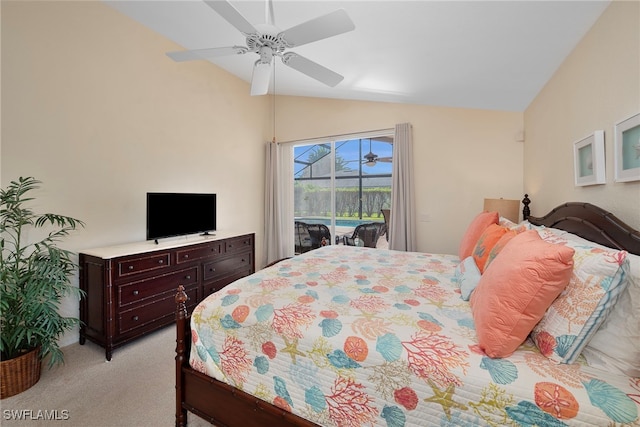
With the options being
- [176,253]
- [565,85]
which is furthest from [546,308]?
[176,253]

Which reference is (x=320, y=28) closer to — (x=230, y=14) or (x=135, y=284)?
(x=230, y=14)

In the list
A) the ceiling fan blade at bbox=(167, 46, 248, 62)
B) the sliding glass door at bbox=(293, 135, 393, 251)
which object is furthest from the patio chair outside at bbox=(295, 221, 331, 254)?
the ceiling fan blade at bbox=(167, 46, 248, 62)

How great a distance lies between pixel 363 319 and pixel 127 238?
2714 mm

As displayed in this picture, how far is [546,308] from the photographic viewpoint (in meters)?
1.03

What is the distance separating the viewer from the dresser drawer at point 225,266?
10.3 ft

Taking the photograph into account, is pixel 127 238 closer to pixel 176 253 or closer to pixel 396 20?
pixel 176 253

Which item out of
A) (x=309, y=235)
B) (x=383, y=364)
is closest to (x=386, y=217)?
(x=309, y=235)

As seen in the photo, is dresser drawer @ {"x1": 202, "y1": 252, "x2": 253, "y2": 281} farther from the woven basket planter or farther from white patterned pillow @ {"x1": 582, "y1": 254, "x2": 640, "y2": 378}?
white patterned pillow @ {"x1": 582, "y1": 254, "x2": 640, "y2": 378}

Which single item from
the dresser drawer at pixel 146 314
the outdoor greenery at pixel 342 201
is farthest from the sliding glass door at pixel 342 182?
the dresser drawer at pixel 146 314

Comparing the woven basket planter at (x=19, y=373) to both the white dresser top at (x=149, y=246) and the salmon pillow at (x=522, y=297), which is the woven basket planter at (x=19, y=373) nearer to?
the white dresser top at (x=149, y=246)

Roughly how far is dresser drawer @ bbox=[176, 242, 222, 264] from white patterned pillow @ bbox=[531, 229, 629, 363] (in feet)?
9.33

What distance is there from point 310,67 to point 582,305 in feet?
6.72

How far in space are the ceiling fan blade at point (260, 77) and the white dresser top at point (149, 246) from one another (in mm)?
1696

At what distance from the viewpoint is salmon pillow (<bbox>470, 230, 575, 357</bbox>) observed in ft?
3.26
